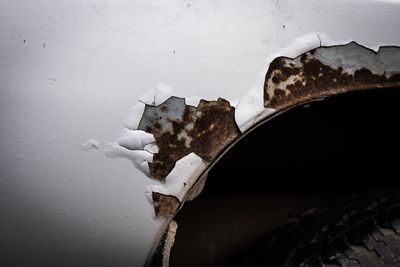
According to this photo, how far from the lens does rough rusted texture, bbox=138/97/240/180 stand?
3.14 ft

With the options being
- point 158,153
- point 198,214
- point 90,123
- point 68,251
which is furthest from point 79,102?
point 198,214

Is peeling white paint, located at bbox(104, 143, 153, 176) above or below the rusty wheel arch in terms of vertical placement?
below

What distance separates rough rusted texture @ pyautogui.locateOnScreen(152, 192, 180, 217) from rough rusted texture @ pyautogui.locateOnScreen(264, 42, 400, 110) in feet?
0.92

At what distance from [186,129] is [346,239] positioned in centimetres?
52

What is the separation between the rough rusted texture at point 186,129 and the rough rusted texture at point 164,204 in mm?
41

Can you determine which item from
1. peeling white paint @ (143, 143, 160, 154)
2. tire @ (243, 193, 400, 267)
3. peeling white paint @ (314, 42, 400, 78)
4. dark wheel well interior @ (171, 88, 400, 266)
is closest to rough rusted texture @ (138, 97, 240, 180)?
peeling white paint @ (143, 143, 160, 154)

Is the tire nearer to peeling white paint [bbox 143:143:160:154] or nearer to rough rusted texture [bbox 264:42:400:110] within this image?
rough rusted texture [bbox 264:42:400:110]

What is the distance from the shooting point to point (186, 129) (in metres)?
0.97

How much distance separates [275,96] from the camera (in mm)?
983

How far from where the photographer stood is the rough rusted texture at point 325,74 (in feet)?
3.22

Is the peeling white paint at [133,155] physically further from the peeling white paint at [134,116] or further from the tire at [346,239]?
the tire at [346,239]

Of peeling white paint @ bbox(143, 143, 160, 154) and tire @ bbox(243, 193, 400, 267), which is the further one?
tire @ bbox(243, 193, 400, 267)

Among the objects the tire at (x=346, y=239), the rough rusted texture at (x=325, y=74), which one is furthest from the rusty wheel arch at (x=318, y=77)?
the tire at (x=346, y=239)

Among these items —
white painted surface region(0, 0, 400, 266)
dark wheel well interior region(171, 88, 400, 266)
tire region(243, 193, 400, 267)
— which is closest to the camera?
white painted surface region(0, 0, 400, 266)
